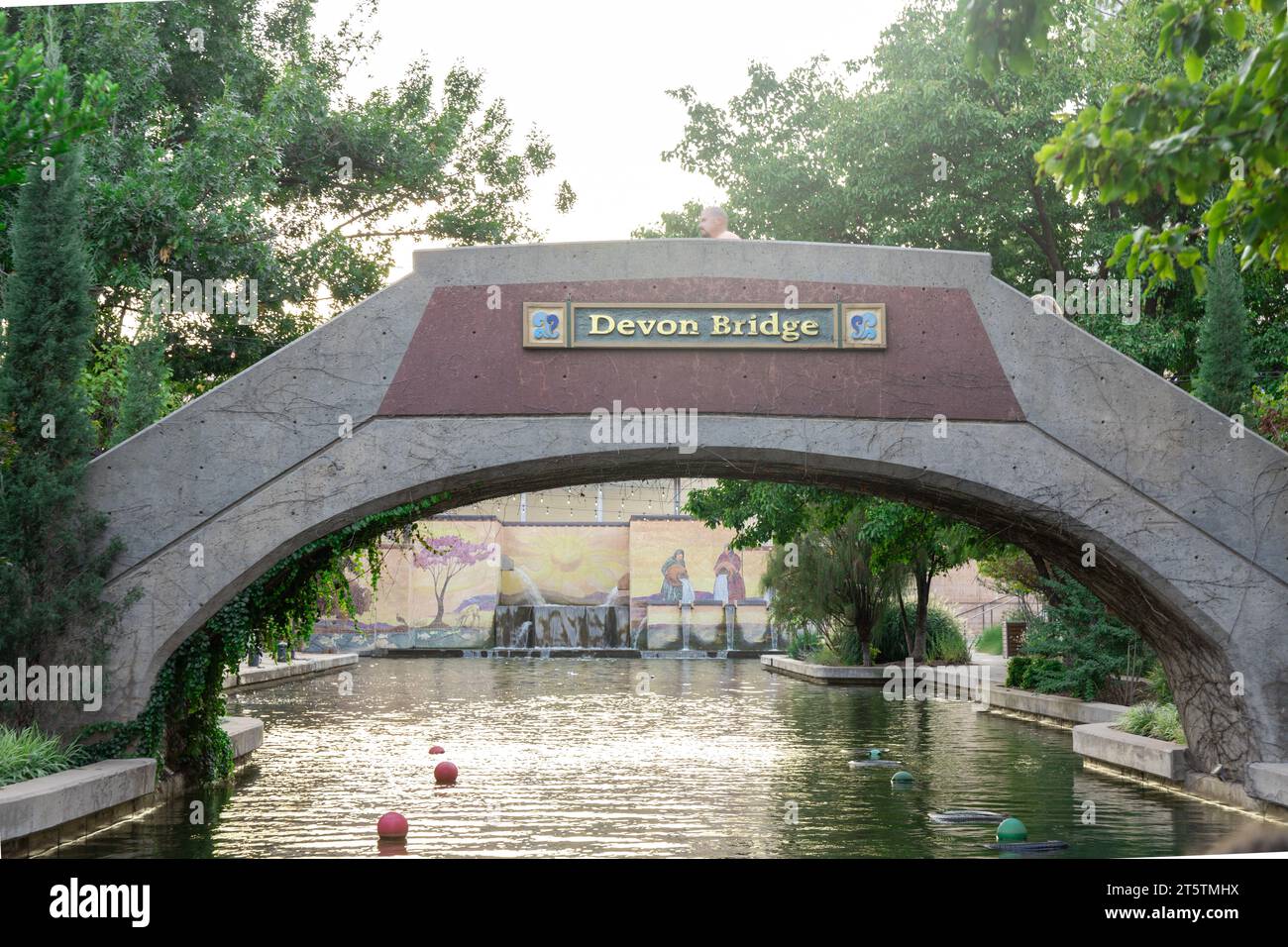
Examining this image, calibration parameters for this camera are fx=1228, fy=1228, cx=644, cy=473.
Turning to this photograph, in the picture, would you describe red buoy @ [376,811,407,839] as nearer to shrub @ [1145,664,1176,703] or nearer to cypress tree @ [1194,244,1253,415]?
shrub @ [1145,664,1176,703]

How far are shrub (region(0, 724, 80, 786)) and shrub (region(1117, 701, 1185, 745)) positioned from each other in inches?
432

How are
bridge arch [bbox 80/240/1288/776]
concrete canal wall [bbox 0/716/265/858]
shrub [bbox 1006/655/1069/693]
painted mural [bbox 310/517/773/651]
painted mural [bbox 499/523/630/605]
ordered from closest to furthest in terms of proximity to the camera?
concrete canal wall [bbox 0/716/265/858]
bridge arch [bbox 80/240/1288/776]
shrub [bbox 1006/655/1069/693]
painted mural [bbox 310/517/773/651]
painted mural [bbox 499/523/630/605]

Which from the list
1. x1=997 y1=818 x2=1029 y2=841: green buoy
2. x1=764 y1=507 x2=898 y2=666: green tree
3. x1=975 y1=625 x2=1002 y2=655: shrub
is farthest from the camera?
x1=975 y1=625 x2=1002 y2=655: shrub

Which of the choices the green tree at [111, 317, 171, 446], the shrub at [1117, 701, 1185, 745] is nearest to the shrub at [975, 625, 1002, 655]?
the shrub at [1117, 701, 1185, 745]

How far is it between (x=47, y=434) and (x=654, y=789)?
6.82 metres

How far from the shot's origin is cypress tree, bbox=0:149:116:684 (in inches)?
426

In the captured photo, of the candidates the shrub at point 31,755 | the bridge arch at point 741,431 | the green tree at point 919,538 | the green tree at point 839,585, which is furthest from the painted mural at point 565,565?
the shrub at point 31,755

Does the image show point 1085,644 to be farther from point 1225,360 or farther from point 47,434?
point 47,434

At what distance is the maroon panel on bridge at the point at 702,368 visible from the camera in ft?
38.3

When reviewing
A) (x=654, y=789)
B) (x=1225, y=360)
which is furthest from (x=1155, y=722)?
(x=654, y=789)

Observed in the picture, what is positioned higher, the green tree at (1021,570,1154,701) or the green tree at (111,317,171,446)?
the green tree at (111,317,171,446)

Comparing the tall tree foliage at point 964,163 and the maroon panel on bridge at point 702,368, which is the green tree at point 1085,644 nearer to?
the tall tree foliage at point 964,163

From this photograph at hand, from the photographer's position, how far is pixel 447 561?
49.2 m

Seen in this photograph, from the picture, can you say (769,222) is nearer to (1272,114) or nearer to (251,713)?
(251,713)
